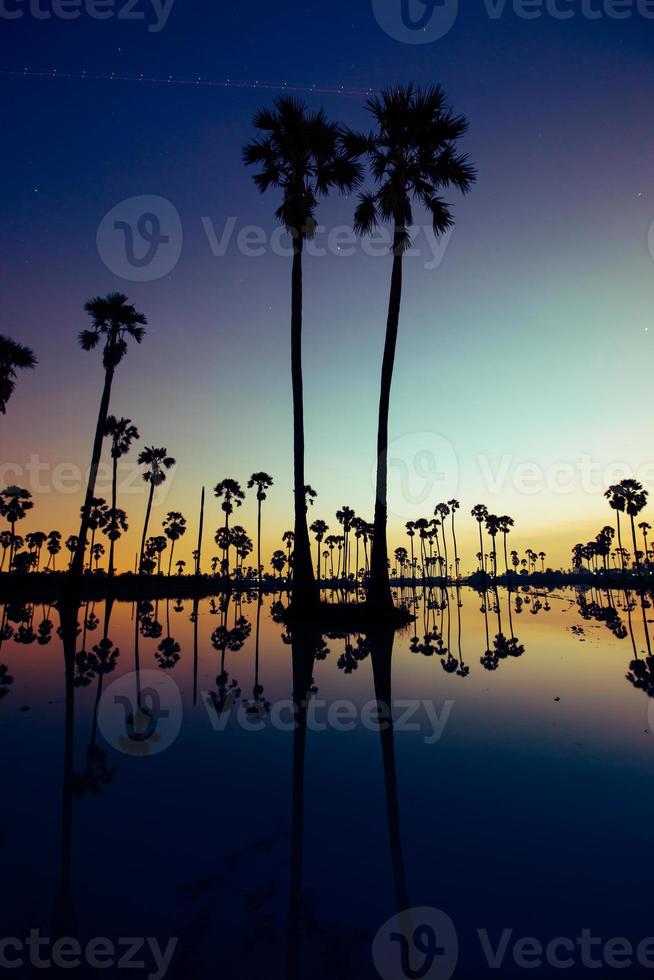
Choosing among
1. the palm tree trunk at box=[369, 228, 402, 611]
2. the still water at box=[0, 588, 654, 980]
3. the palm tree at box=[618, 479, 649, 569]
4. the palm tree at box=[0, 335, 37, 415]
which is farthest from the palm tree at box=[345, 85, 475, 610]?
the palm tree at box=[618, 479, 649, 569]

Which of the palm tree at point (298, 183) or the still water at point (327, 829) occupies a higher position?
the palm tree at point (298, 183)

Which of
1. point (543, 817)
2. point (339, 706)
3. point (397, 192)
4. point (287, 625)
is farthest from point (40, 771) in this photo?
point (397, 192)

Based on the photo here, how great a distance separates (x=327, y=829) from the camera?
11.8 feet

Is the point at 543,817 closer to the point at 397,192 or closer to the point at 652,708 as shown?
the point at 652,708

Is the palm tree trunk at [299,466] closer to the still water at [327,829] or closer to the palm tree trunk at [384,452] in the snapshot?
the palm tree trunk at [384,452]

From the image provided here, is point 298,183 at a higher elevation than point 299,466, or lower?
higher

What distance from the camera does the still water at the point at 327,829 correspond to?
245 cm

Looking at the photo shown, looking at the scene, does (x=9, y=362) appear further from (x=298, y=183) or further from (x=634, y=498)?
(x=634, y=498)

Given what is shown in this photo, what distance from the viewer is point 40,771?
468cm

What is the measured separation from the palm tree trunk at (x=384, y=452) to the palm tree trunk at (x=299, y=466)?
278 centimetres

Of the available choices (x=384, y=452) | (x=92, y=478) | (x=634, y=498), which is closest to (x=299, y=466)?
(x=384, y=452)

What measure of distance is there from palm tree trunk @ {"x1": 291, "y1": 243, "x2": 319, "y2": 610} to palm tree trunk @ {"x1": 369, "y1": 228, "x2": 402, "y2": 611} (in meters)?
2.78

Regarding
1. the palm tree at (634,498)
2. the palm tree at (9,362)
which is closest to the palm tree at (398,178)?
the palm tree at (9,362)

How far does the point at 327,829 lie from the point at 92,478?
26738mm
